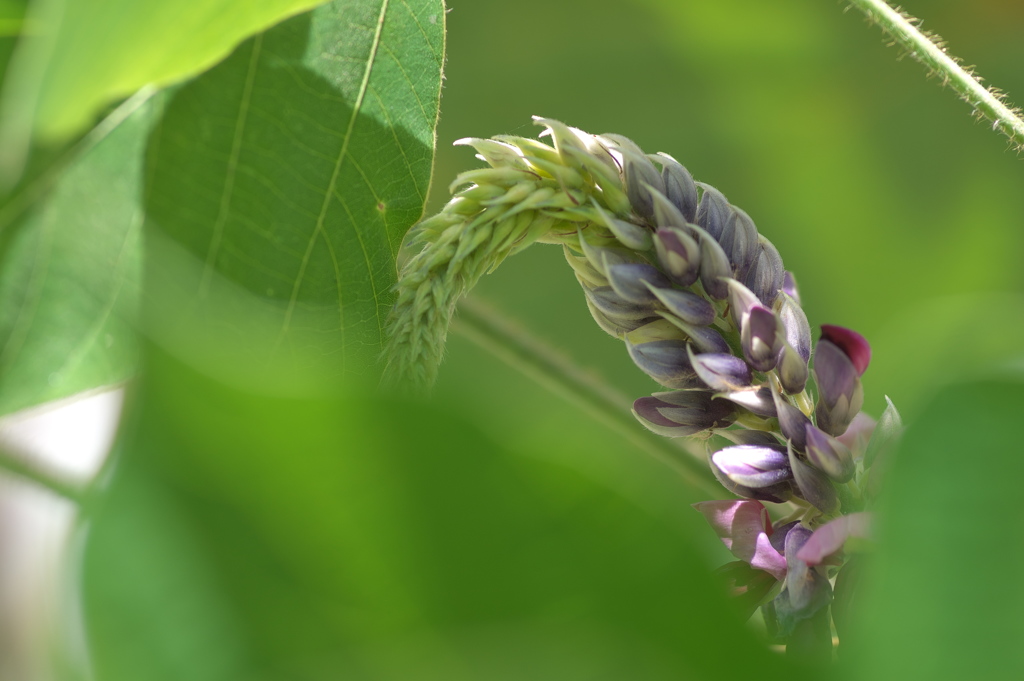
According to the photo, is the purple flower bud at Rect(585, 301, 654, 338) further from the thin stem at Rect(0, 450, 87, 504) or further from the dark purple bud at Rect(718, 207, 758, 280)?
the thin stem at Rect(0, 450, 87, 504)

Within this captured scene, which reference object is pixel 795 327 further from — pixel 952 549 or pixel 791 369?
pixel 952 549

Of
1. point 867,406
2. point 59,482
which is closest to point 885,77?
point 867,406

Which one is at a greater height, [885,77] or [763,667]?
[885,77]

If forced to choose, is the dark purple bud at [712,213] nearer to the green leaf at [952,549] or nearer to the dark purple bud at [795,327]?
the dark purple bud at [795,327]

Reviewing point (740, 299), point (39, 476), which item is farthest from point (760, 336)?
point (39, 476)

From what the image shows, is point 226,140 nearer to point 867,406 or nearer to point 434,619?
point 434,619

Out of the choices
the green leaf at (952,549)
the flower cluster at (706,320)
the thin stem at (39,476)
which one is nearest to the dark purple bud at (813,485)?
the flower cluster at (706,320)
